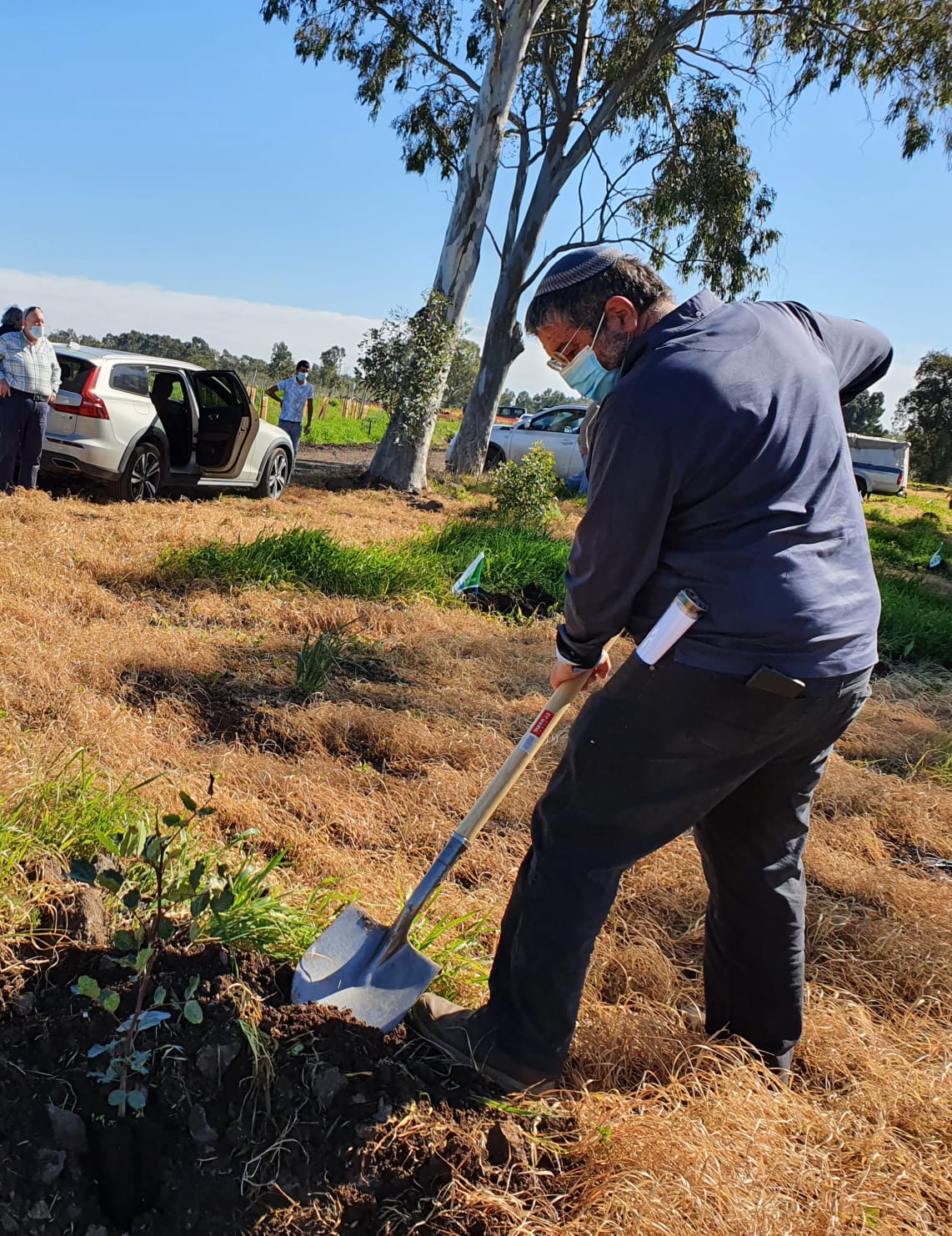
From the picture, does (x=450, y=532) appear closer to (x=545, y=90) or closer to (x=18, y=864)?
(x=18, y=864)

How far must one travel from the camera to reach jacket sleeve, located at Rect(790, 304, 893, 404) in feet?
7.27

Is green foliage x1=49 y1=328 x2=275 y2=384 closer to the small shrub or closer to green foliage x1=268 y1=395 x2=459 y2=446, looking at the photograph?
green foliage x1=268 y1=395 x2=459 y2=446

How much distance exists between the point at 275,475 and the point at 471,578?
482 centimetres

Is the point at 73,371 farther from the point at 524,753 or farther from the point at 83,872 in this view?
the point at 524,753

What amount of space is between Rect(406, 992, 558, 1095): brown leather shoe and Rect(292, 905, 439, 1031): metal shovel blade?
3.2 inches

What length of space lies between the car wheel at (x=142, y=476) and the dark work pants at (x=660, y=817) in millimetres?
7182

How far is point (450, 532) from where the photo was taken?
8406 mm

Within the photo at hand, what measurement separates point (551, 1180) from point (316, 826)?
5.25 feet

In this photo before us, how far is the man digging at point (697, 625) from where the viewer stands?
1813 mm

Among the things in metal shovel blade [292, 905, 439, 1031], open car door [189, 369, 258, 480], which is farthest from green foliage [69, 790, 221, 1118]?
open car door [189, 369, 258, 480]

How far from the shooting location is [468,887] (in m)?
3.18

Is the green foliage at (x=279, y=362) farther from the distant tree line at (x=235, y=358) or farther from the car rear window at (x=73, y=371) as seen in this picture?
the car rear window at (x=73, y=371)

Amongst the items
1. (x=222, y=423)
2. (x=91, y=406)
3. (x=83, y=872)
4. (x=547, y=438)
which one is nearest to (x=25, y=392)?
(x=91, y=406)

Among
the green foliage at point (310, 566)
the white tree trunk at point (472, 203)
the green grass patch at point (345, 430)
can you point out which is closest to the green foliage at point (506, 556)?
the green foliage at point (310, 566)
